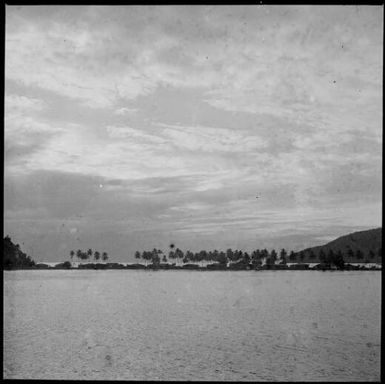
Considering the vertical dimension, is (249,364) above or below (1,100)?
below

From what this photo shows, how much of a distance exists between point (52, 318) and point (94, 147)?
73753 millimetres

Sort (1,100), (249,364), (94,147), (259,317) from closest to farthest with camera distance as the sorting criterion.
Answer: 1. (1,100)
2. (249,364)
3. (259,317)
4. (94,147)

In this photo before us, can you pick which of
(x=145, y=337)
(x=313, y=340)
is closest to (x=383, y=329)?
(x=313, y=340)

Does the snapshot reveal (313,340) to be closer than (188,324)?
Yes

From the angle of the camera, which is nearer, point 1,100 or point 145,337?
point 1,100

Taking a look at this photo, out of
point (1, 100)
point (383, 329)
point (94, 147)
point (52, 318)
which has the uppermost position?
point (94, 147)

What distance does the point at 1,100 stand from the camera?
6.75 m

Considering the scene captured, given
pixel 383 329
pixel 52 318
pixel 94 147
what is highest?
pixel 94 147

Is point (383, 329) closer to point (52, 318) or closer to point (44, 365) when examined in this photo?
point (44, 365)

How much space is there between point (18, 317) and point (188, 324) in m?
19.1

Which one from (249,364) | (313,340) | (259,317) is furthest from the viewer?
(259,317)

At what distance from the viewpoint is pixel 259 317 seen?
180ft

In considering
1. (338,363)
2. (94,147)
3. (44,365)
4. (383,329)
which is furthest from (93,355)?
(94,147)

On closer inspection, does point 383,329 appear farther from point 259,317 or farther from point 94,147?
point 94,147
